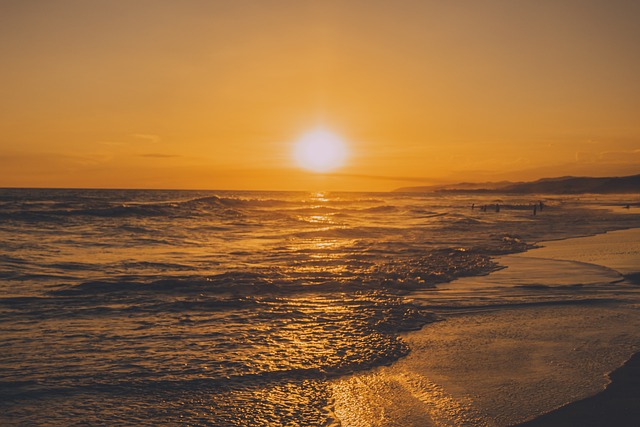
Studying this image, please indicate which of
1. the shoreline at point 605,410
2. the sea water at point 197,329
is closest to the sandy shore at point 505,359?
the shoreline at point 605,410

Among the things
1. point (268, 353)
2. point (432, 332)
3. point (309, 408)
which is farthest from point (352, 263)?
point (309, 408)

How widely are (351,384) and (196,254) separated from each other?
16.0 m

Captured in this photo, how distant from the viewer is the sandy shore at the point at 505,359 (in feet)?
19.6

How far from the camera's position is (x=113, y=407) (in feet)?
20.1

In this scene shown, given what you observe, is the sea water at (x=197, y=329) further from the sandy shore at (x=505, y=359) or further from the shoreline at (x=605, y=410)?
the shoreline at (x=605, y=410)

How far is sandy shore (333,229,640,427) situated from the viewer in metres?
5.97

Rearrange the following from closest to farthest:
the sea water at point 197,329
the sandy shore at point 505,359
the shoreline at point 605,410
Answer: the shoreline at point 605,410 < the sandy shore at point 505,359 < the sea water at point 197,329

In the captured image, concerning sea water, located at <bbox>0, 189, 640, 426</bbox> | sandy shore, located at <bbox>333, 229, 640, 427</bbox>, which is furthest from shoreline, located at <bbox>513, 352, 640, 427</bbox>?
sea water, located at <bbox>0, 189, 640, 426</bbox>

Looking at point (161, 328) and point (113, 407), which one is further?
point (161, 328)

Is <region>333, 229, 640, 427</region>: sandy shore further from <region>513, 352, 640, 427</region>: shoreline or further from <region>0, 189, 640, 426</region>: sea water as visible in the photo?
<region>0, 189, 640, 426</region>: sea water

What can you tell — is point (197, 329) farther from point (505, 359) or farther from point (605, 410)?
point (605, 410)

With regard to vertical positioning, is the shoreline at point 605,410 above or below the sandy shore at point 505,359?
above

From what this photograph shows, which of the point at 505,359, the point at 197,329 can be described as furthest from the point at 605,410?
the point at 197,329

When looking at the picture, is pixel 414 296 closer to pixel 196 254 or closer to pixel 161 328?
pixel 161 328
